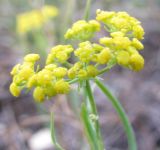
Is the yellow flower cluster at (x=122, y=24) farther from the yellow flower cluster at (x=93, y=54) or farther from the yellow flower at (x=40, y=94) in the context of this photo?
the yellow flower at (x=40, y=94)

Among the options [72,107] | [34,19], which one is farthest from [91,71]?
[34,19]

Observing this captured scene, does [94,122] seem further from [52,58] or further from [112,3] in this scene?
[112,3]

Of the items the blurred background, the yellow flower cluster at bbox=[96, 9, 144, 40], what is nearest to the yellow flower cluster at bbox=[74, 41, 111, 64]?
the yellow flower cluster at bbox=[96, 9, 144, 40]

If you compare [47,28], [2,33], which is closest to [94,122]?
[47,28]

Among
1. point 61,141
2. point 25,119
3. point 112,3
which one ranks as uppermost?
point 112,3

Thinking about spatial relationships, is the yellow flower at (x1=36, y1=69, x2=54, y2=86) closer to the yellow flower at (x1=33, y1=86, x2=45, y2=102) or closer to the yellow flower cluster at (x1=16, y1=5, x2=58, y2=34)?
the yellow flower at (x1=33, y1=86, x2=45, y2=102)

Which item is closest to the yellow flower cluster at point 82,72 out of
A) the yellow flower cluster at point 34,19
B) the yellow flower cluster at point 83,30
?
the yellow flower cluster at point 83,30
